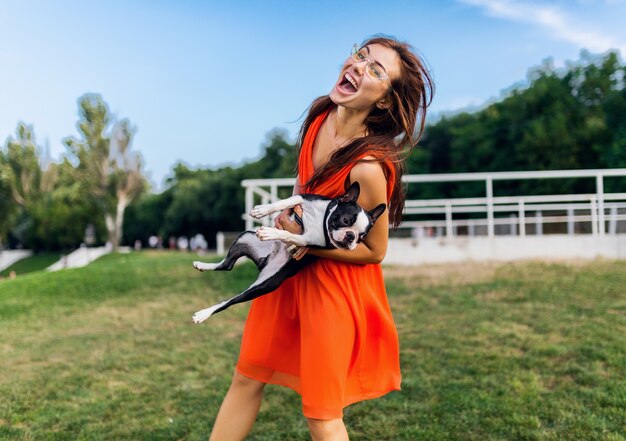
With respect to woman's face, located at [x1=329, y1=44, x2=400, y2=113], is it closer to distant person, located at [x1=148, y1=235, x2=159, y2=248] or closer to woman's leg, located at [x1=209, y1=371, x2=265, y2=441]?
woman's leg, located at [x1=209, y1=371, x2=265, y2=441]

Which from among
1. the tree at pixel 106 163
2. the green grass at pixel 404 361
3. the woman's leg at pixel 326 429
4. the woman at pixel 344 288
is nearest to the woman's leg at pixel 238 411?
the woman at pixel 344 288

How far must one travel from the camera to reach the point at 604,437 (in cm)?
251

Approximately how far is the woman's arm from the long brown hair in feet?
0.15

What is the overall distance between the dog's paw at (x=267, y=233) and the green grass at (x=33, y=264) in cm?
3435

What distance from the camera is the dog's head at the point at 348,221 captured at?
1.54 metres

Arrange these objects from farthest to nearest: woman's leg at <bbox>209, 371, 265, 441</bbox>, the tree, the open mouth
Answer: the tree < woman's leg at <bbox>209, 371, 265, 441</bbox> < the open mouth

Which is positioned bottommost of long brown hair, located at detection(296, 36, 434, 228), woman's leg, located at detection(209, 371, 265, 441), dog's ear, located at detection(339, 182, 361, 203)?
woman's leg, located at detection(209, 371, 265, 441)

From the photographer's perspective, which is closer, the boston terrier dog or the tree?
the boston terrier dog

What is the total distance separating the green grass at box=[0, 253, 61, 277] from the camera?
3225cm

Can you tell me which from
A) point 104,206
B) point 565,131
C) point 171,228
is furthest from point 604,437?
point 171,228

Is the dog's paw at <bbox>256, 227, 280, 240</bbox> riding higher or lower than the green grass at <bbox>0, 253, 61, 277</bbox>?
higher

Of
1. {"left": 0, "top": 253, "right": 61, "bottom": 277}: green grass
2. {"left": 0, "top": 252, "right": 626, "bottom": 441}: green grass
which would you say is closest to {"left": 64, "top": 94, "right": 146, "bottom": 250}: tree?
{"left": 0, "top": 253, "right": 61, "bottom": 277}: green grass

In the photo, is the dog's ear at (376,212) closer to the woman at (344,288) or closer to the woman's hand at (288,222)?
the woman at (344,288)

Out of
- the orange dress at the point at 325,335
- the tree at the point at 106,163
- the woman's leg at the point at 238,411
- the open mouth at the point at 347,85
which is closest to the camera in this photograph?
the orange dress at the point at 325,335
